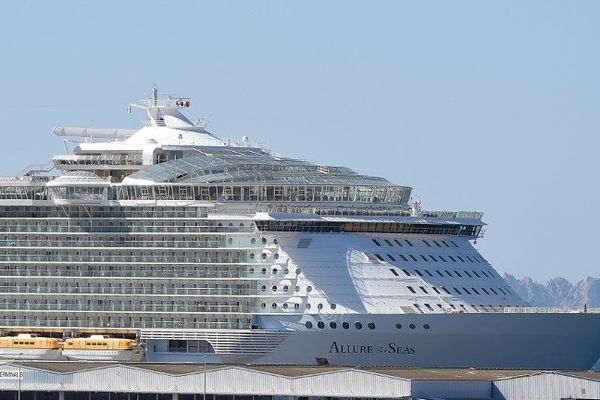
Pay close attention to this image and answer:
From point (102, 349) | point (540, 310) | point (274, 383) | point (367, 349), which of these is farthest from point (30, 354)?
point (540, 310)

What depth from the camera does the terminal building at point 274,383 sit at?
7762 cm

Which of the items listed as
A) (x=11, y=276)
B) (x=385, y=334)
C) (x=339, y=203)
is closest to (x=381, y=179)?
(x=339, y=203)

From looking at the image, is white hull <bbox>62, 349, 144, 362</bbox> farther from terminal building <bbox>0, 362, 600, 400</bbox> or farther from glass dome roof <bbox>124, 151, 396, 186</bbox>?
glass dome roof <bbox>124, 151, 396, 186</bbox>

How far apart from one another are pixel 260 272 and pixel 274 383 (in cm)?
1326

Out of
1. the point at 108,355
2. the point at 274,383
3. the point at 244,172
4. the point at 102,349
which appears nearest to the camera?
the point at 274,383

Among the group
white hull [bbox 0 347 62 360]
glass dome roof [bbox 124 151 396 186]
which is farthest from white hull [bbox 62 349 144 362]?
glass dome roof [bbox 124 151 396 186]

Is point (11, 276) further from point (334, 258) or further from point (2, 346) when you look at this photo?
point (334, 258)

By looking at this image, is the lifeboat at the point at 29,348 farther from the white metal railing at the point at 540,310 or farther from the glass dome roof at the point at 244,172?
the white metal railing at the point at 540,310

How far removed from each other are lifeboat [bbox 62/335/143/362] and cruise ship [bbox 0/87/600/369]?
10.2 inches

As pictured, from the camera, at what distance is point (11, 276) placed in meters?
97.8

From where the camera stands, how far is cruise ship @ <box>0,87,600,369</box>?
297 ft

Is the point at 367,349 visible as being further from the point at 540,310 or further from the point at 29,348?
the point at 29,348

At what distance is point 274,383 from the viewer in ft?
260

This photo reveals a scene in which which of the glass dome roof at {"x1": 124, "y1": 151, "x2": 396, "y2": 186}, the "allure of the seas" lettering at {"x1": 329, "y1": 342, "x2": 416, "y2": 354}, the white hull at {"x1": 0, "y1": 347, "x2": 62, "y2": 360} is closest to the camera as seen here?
the "allure of the seas" lettering at {"x1": 329, "y1": 342, "x2": 416, "y2": 354}
